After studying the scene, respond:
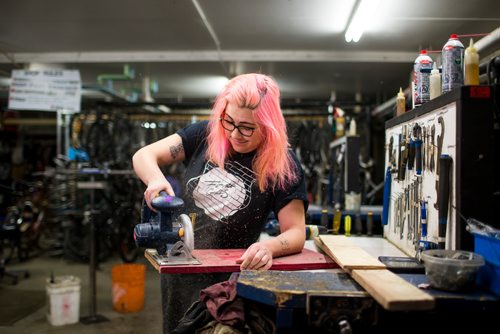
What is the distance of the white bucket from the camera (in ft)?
14.0

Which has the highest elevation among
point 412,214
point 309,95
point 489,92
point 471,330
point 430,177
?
point 309,95

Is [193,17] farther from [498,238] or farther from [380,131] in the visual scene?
[380,131]

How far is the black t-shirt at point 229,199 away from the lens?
211cm

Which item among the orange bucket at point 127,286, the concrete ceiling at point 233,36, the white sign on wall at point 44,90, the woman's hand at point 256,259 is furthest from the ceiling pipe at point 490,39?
the white sign on wall at point 44,90

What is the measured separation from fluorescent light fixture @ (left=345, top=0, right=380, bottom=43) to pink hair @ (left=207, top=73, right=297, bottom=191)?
62.6 inches

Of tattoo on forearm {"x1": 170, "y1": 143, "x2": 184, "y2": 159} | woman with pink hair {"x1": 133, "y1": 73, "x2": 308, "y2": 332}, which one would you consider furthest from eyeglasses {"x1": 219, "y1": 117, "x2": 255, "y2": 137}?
tattoo on forearm {"x1": 170, "y1": 143, "x2": 184, "y2": 159}

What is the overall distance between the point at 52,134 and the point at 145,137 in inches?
246

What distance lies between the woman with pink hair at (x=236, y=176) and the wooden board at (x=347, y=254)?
15 cm

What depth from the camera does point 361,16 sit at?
3494mm

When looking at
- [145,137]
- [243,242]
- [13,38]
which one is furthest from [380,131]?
[243,242]

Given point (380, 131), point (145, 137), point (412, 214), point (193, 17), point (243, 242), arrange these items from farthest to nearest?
point (380, 131)
point (145, 137)
point (193, 17)
point (243, 242)
point (412, 214)

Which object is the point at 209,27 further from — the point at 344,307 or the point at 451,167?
the point at 344,307

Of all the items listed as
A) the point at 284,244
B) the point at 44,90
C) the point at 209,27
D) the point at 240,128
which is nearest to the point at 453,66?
the point at 240,128

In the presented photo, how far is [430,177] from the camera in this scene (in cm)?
187
